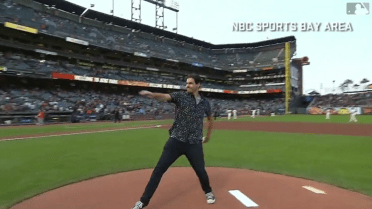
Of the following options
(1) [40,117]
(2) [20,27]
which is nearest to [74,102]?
(1) [40,117]

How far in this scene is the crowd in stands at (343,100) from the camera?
5325 cm

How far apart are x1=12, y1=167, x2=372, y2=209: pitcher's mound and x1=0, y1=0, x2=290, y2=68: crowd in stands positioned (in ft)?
123

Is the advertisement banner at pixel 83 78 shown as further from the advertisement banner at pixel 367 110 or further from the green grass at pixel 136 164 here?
the advertisement banner at pixel 367 110

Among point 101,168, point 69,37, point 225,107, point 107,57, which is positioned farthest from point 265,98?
point 101,168

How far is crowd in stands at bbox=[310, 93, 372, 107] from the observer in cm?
5325

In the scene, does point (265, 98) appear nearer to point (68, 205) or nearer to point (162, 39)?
point (162, 39)

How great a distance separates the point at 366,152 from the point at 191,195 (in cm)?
745

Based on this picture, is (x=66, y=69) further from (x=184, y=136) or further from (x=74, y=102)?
(x=184, y=136)

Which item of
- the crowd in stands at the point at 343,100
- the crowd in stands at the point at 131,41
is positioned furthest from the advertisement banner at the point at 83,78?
the crowd in stands at the point at 343,100

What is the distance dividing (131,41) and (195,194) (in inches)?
2087

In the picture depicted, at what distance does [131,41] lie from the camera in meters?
53.4

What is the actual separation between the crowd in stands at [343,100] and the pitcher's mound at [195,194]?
195ft

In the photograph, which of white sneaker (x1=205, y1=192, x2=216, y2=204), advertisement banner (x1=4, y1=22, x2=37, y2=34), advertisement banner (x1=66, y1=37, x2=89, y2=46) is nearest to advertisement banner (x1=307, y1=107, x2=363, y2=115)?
advertisement banner (x1=66, y1=37, x2=89, y2=46)

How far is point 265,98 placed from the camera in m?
70.3
